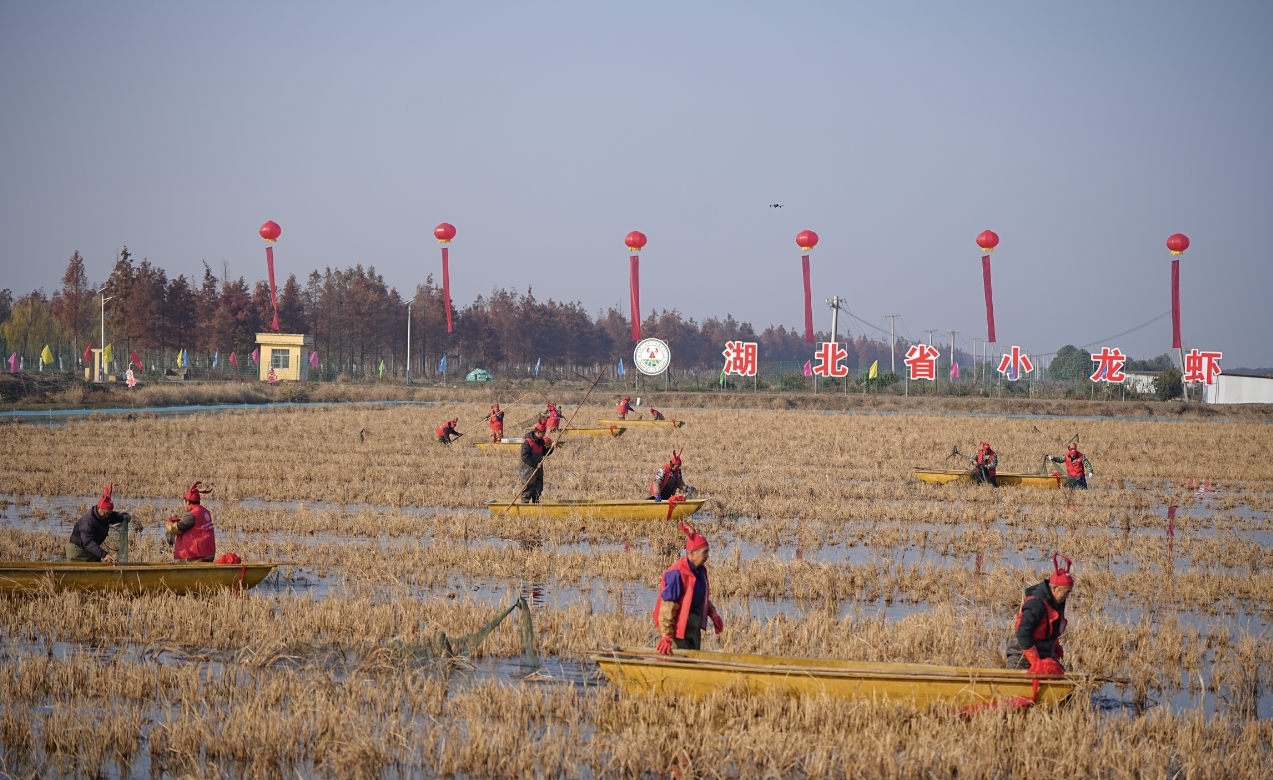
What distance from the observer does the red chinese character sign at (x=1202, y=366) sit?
6881 cm

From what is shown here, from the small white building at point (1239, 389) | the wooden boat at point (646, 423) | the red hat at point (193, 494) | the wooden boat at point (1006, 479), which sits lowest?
the wooden boat at point (1006, 479)

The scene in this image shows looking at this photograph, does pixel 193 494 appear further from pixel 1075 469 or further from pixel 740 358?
pixel 740 358

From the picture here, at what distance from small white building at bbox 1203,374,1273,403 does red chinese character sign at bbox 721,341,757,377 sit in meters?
31.0

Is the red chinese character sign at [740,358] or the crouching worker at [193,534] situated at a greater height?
the red chinese character sign at [740,358]

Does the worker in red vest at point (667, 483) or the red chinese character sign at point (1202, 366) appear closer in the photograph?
the worker in red vest at point (667, 483)

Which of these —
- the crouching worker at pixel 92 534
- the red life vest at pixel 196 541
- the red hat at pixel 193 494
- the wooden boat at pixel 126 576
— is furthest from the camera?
the red life vest at pixel 196 541

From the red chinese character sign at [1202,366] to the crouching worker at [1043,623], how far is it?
6726cm

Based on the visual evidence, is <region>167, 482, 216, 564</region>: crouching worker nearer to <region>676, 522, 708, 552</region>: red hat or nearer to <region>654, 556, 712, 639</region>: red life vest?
<region>654, 556, 712, 639</region>: red life vest

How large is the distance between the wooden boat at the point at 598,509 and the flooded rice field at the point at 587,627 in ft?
0.62

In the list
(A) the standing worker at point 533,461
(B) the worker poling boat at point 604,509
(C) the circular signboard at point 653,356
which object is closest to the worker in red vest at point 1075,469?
(B) the worker poling boat at point 604,509

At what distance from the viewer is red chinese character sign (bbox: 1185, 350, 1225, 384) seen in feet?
226

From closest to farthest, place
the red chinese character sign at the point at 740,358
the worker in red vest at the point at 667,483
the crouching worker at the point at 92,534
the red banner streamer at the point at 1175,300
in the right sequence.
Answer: the crouching worker at the point at 92,534
the worker in red vest at the point at 667,483
the red banner streamer at the point at 1175,300
the red chinese character sign at the point at 740,358

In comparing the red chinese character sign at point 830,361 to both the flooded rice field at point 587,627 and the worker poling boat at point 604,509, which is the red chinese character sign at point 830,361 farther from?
the worker poling boat at point 604,509

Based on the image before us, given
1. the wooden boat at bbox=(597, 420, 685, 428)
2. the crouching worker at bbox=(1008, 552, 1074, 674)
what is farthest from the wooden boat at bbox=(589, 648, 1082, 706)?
the wooden boat at bbox=(597, 420, 685, 428)
